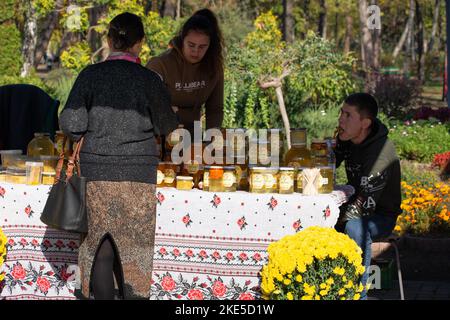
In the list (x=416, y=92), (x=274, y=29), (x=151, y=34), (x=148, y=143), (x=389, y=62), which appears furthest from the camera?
(x=389, y=62)

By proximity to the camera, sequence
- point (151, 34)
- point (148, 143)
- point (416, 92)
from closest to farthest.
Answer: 1. point (148, 143)
2. point (151, 34)
3. point (416, 92)

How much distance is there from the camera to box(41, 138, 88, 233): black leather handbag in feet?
16.4

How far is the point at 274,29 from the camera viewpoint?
53.3 feet

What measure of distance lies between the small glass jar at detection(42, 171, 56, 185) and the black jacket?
1842 mm

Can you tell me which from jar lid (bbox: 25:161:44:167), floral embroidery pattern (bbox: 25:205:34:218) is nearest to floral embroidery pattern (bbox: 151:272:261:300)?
floral embroidery pattern (bbox: 25:205:34:218)

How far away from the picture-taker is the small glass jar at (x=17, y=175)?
5.79 meters

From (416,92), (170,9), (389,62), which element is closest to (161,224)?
(416,92)

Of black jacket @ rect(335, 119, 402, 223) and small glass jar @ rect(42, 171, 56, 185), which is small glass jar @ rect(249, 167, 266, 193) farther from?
small glass jar @ rect(42, 171, 56, 185)

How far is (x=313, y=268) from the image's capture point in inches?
191

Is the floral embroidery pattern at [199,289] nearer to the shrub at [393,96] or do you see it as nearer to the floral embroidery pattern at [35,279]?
the floral embroidery pattern at [35,279]

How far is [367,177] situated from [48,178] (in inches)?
79.2

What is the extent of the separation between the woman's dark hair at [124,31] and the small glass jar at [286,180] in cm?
117

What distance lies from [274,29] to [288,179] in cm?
1117
